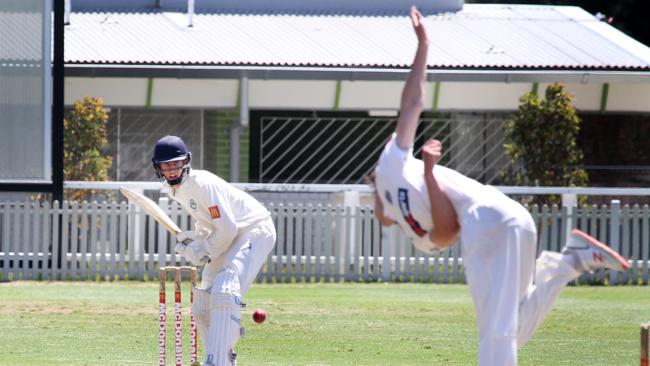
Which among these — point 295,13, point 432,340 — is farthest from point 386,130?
point 432,340

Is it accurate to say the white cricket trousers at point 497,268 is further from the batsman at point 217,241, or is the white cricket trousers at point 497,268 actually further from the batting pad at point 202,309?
the batting pad at point 202,309

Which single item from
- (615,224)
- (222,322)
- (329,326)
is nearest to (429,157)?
(222,322)

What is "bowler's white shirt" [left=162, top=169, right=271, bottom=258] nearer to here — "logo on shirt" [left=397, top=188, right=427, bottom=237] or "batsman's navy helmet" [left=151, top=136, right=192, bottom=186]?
"batsman's navy helmet" [left=151, top=136, right=192, bottom=186]

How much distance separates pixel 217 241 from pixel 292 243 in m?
9.91

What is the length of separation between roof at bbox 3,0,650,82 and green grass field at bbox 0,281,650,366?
4.26 metres

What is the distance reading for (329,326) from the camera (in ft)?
46.1

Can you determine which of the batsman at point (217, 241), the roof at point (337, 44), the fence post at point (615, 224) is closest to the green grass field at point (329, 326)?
the fence post at point (615, 224)

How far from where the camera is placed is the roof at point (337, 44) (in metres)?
21.5

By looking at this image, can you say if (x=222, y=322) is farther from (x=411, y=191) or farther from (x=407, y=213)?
(x=411, y=191)

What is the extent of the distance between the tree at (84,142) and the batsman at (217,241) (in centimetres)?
1132

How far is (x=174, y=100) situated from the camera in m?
22.4

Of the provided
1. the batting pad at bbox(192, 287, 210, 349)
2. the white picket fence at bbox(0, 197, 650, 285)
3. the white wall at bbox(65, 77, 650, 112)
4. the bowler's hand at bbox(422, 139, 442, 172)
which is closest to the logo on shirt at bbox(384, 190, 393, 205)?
the bowler's hand at bbox(422, 139, 442, 172)

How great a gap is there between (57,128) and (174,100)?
3828mm

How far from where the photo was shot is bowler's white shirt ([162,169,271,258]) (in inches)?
366
